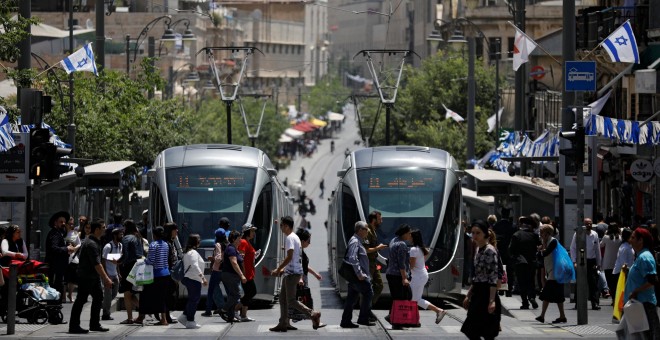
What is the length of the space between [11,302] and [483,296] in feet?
23.3

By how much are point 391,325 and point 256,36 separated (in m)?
164

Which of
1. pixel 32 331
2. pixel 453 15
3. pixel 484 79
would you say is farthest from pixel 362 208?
pixel 453 15

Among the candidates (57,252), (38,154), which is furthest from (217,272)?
(38,154)

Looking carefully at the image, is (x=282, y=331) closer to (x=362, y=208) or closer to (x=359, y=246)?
(x=359, y=246)

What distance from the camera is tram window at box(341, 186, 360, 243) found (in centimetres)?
3189

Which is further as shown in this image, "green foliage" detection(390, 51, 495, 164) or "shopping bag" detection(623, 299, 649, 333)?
"green foliage" detection(390, 51, 495, 164)

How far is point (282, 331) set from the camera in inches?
995

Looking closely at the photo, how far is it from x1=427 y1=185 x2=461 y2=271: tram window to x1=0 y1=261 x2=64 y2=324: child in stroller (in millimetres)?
7888

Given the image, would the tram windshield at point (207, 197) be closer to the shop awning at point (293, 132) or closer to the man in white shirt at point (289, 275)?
the man in white shirt at point (289, 275)

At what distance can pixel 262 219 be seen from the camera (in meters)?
31.8

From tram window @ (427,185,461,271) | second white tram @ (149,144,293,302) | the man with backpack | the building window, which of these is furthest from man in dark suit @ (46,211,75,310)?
the building window

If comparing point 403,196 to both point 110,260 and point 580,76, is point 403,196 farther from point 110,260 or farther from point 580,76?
point 110,260

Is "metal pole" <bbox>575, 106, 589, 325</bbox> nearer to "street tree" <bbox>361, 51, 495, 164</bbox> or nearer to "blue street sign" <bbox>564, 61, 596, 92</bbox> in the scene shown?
"blue street sign" <bbox>564, 61, 596, 92</bbox>

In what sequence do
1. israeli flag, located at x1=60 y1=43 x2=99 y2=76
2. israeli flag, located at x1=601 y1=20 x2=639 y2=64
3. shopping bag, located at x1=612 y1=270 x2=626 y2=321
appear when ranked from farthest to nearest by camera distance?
1. israeli flag, located at x1=60 y1=43 x2=99 y2=76
2. israeli flag, located at x1=601 y1=20 x2=639 y2=64
3. shopping bag, located at x1=612 y1=270 x2=626 y2=321
